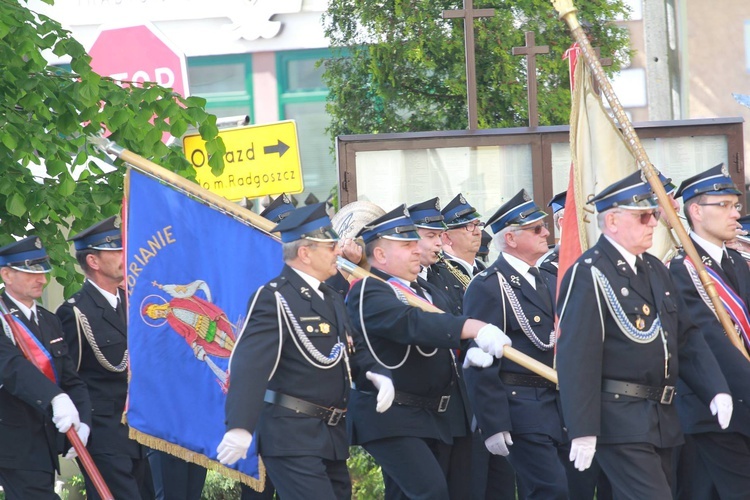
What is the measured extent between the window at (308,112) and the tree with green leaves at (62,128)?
1244cm

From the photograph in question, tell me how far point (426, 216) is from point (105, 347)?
7.00 feet

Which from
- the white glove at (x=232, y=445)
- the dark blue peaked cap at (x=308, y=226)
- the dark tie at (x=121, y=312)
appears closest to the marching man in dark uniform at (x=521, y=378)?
the dark blue peaked cap at (x=308, y=226)

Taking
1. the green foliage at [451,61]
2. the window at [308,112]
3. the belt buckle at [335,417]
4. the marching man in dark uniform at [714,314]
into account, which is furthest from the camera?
the window at [308,112]

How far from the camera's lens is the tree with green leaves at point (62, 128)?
9.48 metres

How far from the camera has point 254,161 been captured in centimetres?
1052

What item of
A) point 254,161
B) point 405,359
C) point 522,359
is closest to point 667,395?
point 522,359

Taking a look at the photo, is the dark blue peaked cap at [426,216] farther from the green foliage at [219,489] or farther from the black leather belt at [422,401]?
the green foliage at [219,489]

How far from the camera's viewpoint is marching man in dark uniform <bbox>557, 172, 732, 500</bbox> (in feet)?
21.5

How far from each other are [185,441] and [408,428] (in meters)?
1.43

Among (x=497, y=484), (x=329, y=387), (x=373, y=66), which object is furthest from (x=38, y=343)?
(x=373, y=66)

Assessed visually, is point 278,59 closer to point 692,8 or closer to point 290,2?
point 290,2

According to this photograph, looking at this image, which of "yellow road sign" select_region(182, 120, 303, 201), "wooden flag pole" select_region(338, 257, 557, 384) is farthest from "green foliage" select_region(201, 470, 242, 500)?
"wooden flag pole" select_region(338, 257, 557, 384)

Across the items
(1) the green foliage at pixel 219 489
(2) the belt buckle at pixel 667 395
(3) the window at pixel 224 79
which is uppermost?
(3) the window at pixel 224 79

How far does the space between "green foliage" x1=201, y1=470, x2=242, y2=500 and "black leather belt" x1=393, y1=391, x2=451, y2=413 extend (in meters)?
4.09
